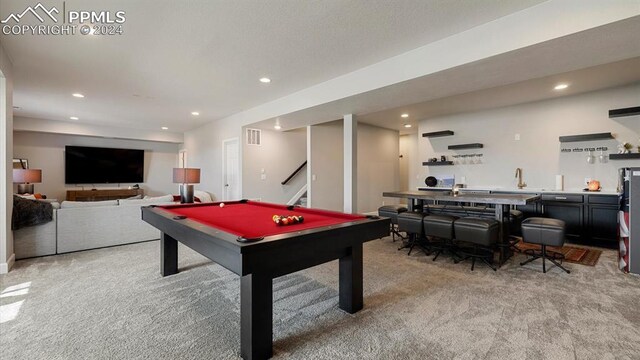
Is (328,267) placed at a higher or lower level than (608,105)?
lower

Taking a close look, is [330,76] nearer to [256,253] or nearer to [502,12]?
[502,12]

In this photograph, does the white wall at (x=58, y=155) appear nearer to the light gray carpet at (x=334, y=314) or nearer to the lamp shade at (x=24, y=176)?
the lamp shade at (x=24, y=176)

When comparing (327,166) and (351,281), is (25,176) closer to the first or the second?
(327,166)

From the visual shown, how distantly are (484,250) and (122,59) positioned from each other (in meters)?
5.45

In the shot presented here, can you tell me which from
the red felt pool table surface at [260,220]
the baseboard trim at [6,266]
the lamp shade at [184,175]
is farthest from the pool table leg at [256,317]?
the lamp shade at [184,175]

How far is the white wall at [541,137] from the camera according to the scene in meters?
4.57

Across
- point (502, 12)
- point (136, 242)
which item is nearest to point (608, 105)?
point (502, 12)

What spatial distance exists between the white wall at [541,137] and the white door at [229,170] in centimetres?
500

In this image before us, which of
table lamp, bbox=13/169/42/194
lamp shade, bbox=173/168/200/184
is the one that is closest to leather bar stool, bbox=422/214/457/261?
lamp shade, bbox=173/168/200/184

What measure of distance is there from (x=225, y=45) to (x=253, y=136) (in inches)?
148

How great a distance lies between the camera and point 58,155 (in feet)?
25.9

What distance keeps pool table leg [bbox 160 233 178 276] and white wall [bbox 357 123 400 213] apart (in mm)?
4841

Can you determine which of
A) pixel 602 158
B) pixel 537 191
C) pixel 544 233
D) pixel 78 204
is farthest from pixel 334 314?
pixel 602 158

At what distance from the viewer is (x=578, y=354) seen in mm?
1756
